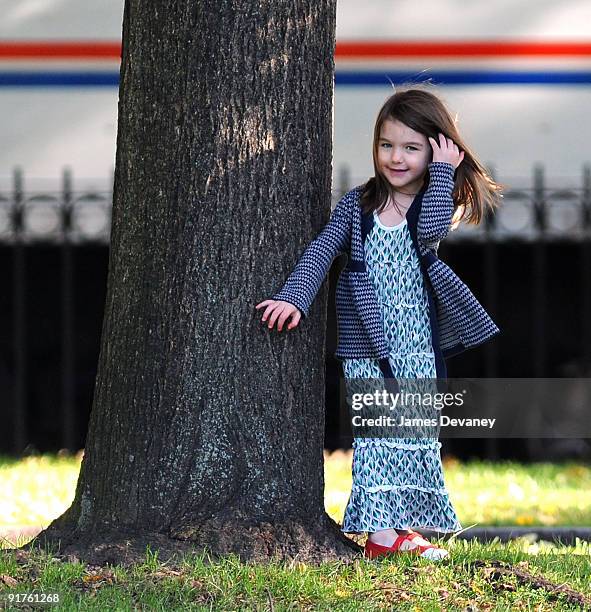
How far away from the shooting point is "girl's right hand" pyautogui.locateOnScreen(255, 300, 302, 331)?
3.38 m

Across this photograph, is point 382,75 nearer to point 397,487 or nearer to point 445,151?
point 445,151

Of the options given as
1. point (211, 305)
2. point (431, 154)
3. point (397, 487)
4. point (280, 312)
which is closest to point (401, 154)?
point (431, 154)

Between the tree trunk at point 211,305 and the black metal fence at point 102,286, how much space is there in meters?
2.95

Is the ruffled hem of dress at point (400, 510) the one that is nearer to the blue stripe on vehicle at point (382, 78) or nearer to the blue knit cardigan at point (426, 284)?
the blue knit cardigan at point (426, 284)

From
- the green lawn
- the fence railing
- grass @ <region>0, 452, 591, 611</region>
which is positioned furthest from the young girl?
the fence railing

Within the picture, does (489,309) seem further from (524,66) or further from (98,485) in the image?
(98,485)

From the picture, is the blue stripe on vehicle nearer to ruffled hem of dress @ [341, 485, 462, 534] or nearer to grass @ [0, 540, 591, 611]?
ruffled hem of dress @ [341, 485, 462, 534]

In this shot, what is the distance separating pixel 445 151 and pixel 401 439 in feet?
2.91

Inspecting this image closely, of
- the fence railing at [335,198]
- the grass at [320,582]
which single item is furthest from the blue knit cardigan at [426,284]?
the fence railing at [335,198]

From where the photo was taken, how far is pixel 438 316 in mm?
3758

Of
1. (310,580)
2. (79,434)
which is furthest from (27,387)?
(310,580)

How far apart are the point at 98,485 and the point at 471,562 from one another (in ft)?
3.60

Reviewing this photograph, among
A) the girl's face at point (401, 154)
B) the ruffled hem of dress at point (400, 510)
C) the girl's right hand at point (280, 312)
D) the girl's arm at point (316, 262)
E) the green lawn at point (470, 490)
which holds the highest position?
the girl's face at point (401, 154)

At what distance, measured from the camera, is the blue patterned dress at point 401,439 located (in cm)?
368
